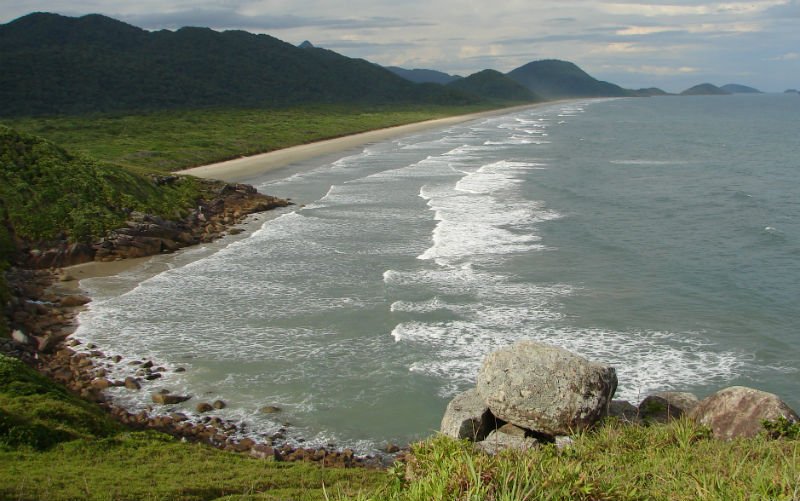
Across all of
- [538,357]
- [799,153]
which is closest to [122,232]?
[538,357]

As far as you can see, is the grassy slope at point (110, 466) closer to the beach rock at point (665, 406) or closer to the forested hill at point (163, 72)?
the beach rock at point (665, 406)

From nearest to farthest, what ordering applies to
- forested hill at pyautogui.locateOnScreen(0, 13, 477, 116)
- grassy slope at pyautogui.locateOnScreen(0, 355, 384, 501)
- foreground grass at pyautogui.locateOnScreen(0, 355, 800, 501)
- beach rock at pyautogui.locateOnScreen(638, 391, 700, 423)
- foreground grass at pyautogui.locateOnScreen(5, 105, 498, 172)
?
foreground grass at pyautogui.locateOnScreen(0, 355, 800, 501), grassy slope at pyautogui.locateOnScreen(0, 355, 384, 501), beach rock at pyautogui.locateOnScreen(638, 391, 700, 423), foreground grass at pyautogui.locateOnScreen(5, 105, 498, 172), forested hill at pyautogui.locateOnScreen(0, 13, 477, 116)

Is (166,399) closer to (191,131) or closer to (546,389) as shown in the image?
(546,389)

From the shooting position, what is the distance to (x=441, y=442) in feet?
25.1

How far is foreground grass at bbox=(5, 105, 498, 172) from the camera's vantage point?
177 ft

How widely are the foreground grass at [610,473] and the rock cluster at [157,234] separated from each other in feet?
76.3

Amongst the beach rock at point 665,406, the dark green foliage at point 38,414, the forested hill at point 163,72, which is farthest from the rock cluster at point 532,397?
the forested hill at point 163,72

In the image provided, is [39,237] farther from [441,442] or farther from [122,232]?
[441,442]

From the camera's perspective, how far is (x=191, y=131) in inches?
2901

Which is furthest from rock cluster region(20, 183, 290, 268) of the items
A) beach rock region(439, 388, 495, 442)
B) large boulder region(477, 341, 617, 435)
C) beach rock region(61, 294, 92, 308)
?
large boulder region(477, 341, 617, 435)

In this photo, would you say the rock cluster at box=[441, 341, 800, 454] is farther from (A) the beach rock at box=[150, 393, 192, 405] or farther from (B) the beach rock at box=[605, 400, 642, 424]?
(A) the beach rock at box=[150, 393, 192, 405]

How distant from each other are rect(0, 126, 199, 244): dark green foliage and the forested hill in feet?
199

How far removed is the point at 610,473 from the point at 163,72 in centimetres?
13449

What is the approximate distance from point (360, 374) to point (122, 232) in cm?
1713
